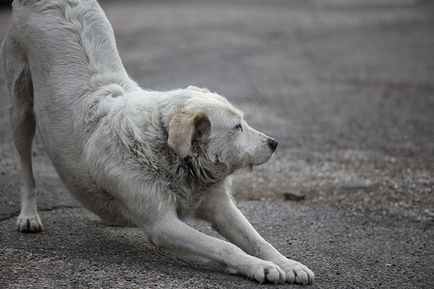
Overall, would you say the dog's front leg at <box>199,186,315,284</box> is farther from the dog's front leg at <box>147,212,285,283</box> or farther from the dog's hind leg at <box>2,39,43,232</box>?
the dog's hind leg at <box>2,39,43,232</box>

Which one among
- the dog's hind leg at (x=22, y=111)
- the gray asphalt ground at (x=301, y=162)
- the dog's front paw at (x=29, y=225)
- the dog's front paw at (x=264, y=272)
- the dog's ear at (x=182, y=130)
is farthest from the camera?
the dog's hind leg at (x=22, y=111)

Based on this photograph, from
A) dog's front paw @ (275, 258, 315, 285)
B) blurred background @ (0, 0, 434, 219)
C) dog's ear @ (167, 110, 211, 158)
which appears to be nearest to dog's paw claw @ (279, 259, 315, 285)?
dog's front paw @ (275, 258, 315, 285)

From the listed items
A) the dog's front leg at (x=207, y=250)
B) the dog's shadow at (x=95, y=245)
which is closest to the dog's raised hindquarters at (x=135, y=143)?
the dog's front leg at (x=207, y=250)

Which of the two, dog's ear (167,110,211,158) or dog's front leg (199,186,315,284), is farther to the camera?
dog's front leg (199,186,315,284)

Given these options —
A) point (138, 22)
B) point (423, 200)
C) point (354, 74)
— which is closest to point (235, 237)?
point (423, 200)

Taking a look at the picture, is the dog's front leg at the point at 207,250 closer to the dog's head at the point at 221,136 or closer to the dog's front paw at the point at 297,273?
the dog's front paw at the point at 297,273

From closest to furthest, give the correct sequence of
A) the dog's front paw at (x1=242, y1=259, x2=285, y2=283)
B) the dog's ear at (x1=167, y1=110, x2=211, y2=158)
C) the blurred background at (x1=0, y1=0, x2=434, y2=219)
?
the dog's front paw at (x1=242, y1=259, x2=285, y2=283) → the dog's ear at (x1=167, y1=110, x2=211, y2=158) → the blurred background at (x1=0, y1=0, x2=434, y2=219)

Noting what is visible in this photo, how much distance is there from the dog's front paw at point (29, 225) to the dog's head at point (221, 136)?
4.75 feet

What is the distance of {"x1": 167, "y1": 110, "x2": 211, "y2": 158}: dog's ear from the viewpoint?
15.5ft

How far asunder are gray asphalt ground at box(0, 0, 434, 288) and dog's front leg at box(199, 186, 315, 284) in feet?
1.22

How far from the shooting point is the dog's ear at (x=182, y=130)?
15.5 ft

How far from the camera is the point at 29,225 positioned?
552cm

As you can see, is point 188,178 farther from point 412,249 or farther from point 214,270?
point 412,249

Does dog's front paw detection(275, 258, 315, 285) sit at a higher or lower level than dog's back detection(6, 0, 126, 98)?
lower
